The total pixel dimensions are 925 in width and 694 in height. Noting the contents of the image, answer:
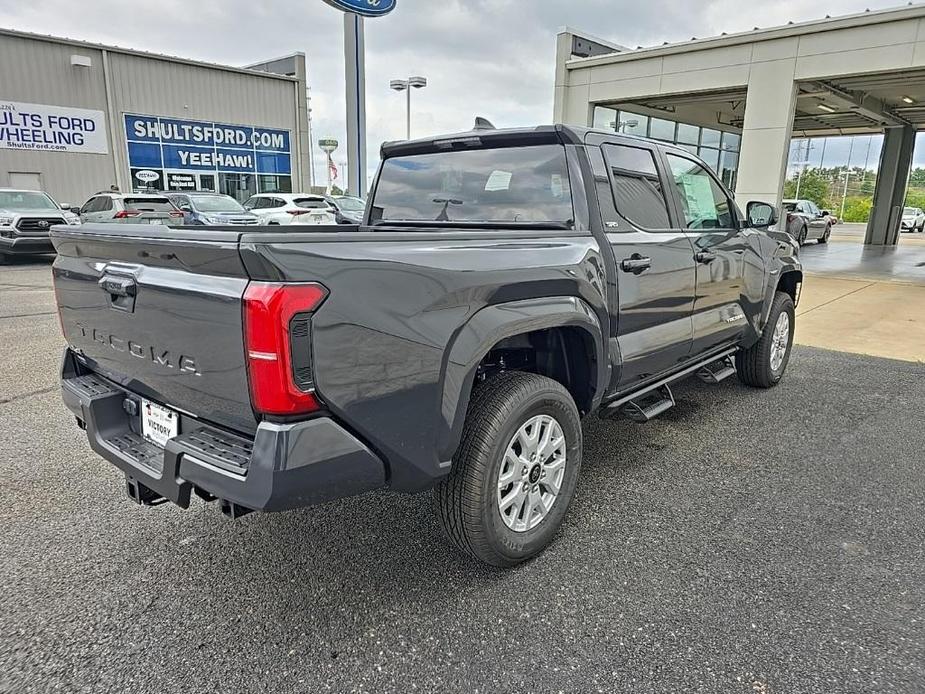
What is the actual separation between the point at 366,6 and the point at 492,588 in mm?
20755

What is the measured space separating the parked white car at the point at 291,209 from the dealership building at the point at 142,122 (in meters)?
7.37

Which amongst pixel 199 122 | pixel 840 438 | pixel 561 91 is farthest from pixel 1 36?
pixel 840 438

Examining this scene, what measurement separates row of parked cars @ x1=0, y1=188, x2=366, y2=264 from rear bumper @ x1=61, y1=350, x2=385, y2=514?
10133 mm

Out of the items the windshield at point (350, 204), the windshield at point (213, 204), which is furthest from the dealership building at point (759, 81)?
the windshield at point (213, 204)

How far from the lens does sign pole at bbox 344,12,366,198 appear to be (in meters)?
19.3

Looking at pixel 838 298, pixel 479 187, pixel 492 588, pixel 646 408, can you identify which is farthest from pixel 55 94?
pixel 492 588

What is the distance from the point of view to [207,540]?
2.89 meters

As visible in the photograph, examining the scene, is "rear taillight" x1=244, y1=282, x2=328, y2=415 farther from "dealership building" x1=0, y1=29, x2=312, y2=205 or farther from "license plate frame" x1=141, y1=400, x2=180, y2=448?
"dealership building" x1=0, y1=29, x2=312, y2=205

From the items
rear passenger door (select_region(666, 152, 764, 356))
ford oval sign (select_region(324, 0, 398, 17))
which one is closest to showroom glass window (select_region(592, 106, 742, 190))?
ford oval sign (select_region(324, 0, 398, 17))

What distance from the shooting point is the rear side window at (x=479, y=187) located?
3252 mm

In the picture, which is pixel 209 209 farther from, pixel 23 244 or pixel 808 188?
pixel 808 188

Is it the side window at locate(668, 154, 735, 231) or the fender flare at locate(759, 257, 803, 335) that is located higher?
the side window at locate(668, 154, 735, 231)

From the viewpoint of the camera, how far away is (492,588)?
101 inches

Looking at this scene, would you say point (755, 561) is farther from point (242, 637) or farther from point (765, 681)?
point (242, 637)
